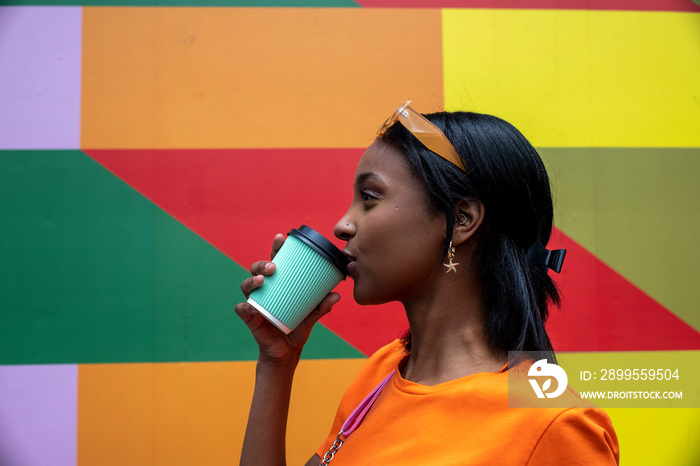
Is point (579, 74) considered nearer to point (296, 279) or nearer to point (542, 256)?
point (542, 256)

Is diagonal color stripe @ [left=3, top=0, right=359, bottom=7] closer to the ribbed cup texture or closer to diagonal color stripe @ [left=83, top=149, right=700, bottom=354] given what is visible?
diagonal color stripe @ [left=83, top=149, right=700, bottom=354]

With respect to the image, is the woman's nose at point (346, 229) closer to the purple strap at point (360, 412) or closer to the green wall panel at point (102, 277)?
the purple strap at point (360, 412)

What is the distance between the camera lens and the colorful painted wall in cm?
162

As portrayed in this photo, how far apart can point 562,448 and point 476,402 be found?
136 millimetres

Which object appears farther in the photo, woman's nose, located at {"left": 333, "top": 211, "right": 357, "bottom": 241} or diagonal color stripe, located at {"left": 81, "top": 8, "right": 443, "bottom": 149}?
diagonal color stripe, located at {"left": 81, "top": 8, "right": 443, "bottom": 149}

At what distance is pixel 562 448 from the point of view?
2.43ft

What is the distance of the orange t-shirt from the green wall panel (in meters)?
0.74

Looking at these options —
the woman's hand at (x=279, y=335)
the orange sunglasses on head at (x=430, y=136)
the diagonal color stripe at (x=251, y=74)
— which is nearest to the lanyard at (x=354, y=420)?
the woman's hand at (x=279, y=335)

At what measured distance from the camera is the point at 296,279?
1012 mm

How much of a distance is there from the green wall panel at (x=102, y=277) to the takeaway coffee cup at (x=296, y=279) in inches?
25.9

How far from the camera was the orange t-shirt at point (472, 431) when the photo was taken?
29.4 inches

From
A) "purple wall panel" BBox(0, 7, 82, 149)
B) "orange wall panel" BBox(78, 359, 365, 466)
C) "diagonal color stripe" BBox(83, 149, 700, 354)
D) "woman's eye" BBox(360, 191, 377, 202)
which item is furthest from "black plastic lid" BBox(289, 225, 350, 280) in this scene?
"purple wall panel" BBox(0, 7, 82, 149)

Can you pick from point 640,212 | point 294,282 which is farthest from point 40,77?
point 640,212

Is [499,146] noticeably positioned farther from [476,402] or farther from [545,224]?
[476,402]
